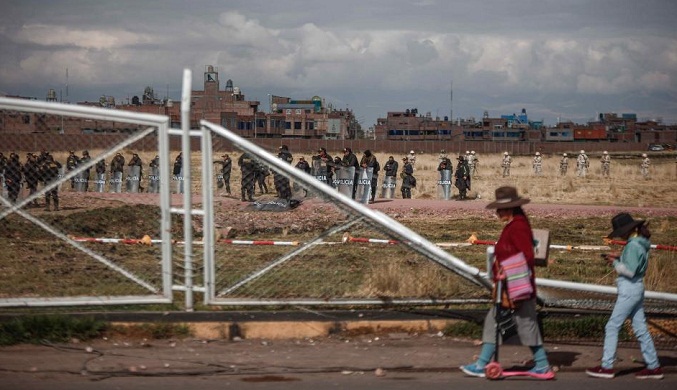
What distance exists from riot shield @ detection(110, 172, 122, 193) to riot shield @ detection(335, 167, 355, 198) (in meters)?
6.06

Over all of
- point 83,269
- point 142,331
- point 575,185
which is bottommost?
point 142,331

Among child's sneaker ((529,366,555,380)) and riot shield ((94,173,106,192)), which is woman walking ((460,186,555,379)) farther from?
riot shield ((94,173,106,192))

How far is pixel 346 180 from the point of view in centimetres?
2730

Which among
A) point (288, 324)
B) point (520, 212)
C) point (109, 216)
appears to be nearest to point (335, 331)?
point (288, 324)

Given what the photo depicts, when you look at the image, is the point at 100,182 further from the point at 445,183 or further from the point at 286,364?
the point at 286,364

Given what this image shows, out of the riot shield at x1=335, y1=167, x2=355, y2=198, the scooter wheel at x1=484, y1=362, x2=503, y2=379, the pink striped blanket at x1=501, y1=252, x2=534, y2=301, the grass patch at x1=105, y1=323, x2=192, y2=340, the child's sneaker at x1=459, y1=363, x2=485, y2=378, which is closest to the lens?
the pink striped blanket at x1=501, y1=252, x2=534, y2=301

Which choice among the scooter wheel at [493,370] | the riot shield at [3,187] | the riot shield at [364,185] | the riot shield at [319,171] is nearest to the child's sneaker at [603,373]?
the scooter wheel at [493,370]

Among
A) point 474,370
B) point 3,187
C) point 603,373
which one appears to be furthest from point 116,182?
point 603,373

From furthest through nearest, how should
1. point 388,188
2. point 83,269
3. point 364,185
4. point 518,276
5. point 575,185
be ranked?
point 575,185, point 388,188, point 364,185, point 83,269, point 518,276

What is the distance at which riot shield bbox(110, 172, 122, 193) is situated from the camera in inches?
1001

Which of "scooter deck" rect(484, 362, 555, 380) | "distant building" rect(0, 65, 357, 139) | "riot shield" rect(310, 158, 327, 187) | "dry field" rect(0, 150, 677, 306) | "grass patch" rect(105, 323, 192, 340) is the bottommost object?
"scooter deck" rect(484, 362, 555, 380)

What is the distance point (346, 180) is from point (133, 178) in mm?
5929

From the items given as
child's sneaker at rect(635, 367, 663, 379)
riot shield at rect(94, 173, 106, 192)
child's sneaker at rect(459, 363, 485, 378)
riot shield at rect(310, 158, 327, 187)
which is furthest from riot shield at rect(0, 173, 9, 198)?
riot shield at rect(310, 158, 327, 187)

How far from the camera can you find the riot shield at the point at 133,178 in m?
25.0
